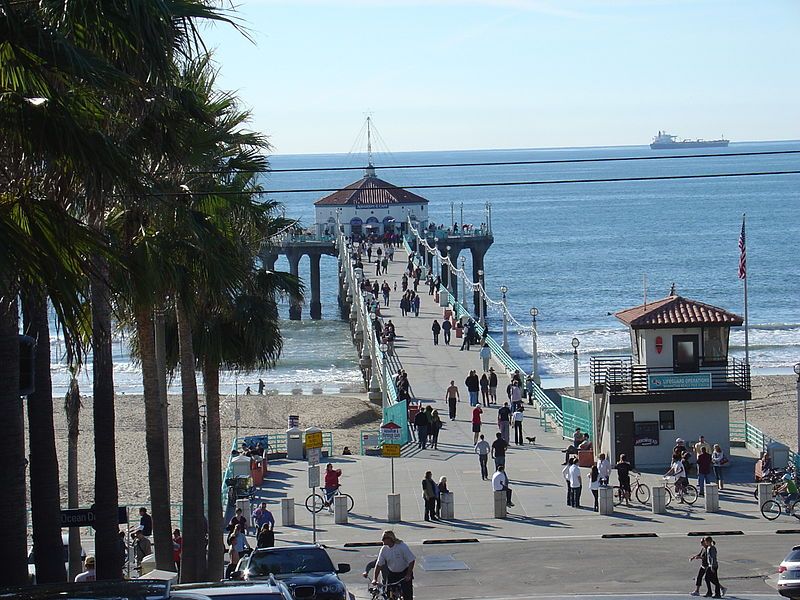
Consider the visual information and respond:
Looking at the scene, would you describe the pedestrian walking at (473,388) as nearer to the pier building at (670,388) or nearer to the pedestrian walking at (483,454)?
the pier building at (670,388)

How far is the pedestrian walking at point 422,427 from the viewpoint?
98.7 feet

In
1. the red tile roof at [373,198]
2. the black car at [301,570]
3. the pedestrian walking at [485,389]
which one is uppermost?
the red tile roof at [373,198]

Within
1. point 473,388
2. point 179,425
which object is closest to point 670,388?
point 473,388

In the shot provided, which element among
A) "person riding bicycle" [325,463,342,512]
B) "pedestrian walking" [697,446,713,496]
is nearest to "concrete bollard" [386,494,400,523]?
"person riding bicycle" [325,463,342,512]

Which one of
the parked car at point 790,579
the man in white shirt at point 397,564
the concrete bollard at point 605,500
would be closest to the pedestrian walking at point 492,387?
the concrete bollard at point 605,500

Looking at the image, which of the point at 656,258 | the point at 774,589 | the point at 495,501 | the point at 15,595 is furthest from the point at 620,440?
the point at 656,258

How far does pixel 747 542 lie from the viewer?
2184cm

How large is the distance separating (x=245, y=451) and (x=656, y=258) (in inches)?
3738

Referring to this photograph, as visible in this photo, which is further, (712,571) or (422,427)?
(422,427)

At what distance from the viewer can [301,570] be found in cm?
1548

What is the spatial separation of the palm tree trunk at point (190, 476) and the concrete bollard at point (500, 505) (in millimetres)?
6690

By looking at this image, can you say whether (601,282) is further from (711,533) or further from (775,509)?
(711,533)

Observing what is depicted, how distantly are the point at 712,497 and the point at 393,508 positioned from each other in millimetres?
Answer: 5879

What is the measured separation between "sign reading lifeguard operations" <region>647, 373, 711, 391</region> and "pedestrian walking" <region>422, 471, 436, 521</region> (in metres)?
6.73
